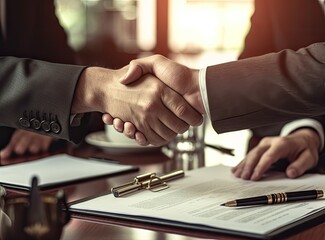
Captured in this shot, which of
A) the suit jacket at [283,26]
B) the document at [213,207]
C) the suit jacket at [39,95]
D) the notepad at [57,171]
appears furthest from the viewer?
the suit jacket at [283,26]

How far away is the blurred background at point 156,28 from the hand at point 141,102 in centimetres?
382

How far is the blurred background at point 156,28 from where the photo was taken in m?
5.59

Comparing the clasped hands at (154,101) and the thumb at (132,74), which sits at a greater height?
the thumb at (132,74)

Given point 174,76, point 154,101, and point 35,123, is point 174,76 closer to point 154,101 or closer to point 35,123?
point 154,101

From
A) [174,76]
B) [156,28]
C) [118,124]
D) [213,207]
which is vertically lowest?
[213,207]

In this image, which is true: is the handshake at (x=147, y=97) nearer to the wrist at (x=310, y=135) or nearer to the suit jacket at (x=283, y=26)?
the wrist at (x=310, y=135)

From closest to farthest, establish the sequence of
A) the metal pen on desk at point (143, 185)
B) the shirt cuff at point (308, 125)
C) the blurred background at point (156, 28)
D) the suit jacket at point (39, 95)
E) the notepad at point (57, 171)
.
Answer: the metal pen on desk at point (143, 185), the notepad at point (57, 171), the suit jacket at point (39, 95), the shirt cuff at point (308, 125), the blurred background at point (156, 28)

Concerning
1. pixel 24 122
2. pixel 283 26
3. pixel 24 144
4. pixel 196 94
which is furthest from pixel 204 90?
pixel 283 26

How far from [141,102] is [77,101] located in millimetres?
135

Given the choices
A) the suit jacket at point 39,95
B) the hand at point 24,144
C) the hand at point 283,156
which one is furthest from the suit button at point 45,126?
the hand at point 283,156

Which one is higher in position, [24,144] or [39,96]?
[39,96]

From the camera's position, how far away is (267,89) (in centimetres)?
129

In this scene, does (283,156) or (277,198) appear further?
(283,156)

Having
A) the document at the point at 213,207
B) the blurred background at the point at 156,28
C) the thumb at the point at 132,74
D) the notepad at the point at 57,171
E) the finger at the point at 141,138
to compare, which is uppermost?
the blurred background at the point at 156,28
